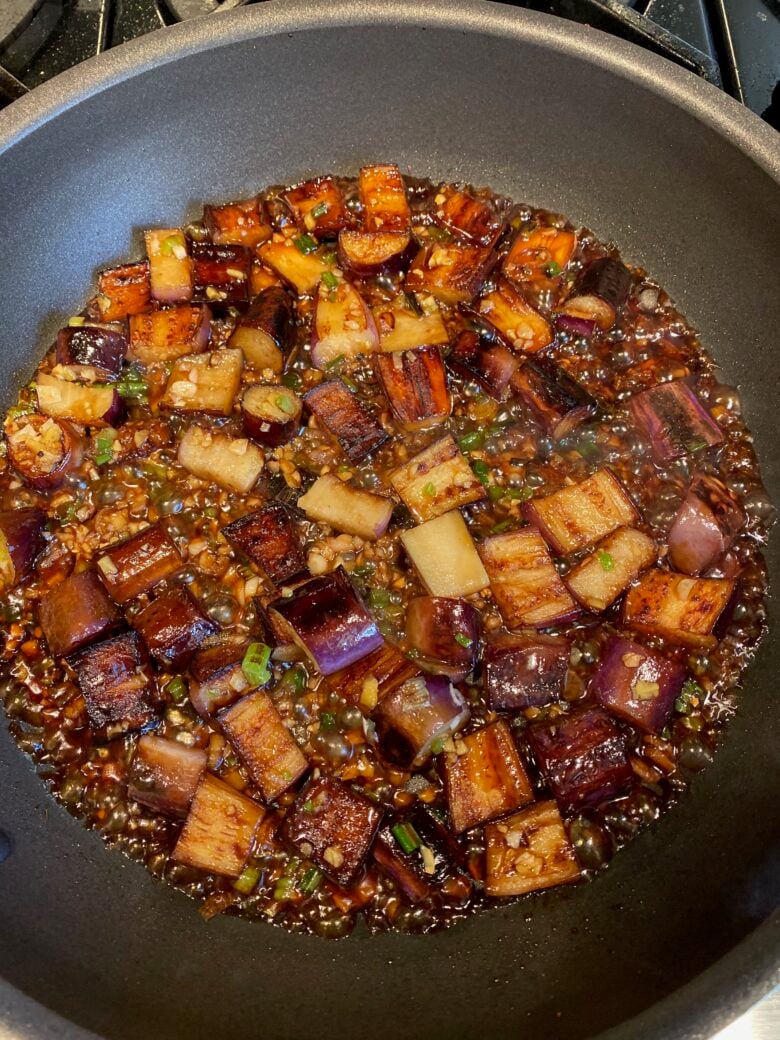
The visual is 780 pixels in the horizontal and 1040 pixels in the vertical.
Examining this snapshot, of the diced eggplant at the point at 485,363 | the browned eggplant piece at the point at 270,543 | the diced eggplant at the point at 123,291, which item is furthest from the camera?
the diced eggplant at the point at 123,291

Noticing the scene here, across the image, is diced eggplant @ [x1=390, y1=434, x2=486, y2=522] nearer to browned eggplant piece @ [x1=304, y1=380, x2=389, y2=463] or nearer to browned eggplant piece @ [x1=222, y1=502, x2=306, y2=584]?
browned eggplant piece @ [x1=304, y1=380, x2=389, y2=463]

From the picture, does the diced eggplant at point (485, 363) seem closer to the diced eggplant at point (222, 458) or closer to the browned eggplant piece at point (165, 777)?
the diced eggplant at point (222, 458)

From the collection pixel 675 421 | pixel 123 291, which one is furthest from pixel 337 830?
pixel 123 291

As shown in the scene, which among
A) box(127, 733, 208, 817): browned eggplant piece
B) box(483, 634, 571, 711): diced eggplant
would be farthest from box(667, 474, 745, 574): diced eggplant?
box(127, 733, 208, 817): browned eggplant piece

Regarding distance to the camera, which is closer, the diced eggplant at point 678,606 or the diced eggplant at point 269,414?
the diced eggplant at point 678,606

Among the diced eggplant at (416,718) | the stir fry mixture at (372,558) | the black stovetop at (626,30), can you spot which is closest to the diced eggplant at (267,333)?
the stir fry mixture at (372,558)

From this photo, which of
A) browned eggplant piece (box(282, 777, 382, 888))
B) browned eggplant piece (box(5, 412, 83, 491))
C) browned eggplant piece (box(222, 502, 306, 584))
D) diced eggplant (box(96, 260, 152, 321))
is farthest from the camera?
diced eggplant (box(96, 260, 152, 321))

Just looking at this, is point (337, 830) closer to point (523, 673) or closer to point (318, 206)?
point (523, 673)
